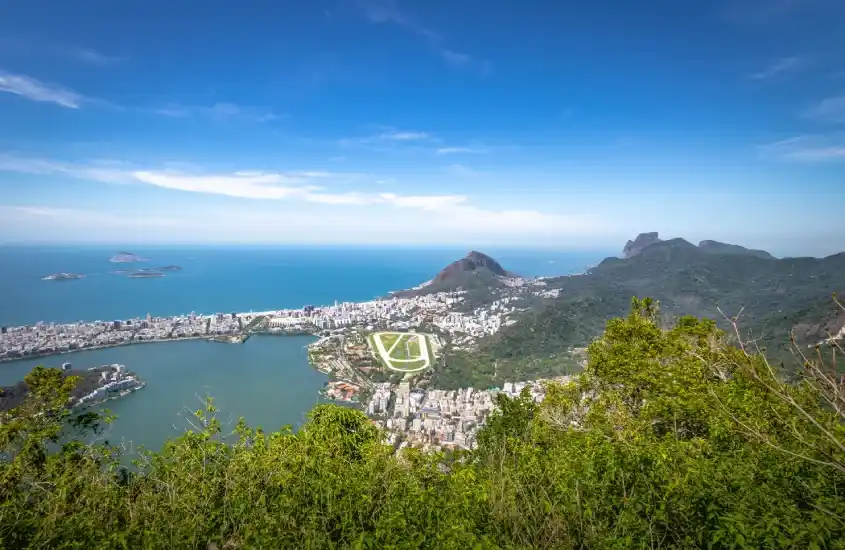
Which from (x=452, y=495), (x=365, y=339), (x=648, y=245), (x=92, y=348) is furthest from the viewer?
(x=648, y=245)

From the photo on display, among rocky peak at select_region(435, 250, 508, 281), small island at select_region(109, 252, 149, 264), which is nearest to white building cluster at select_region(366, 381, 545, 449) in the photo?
rocky peak at select_region(435, 250, 508, 281)

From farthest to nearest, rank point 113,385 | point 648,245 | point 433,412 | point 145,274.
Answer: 1. point 145,274
2. point 648,245
3. point 113,385
4. point 433,412

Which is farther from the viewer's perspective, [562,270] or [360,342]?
[562,270]

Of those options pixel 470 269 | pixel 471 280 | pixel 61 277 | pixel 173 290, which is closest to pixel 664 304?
pixel 471 280

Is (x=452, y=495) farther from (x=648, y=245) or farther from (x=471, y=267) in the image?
(x=648, y=245)

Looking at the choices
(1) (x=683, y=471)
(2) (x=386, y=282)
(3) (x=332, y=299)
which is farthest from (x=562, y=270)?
(1) (x=683, y=471)

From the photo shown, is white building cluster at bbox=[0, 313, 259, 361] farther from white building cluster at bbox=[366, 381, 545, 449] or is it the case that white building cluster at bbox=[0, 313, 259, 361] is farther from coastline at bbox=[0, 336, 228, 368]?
white building cluster at bbox=[366, 381, 545, 449]

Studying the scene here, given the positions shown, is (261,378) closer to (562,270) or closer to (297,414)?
(297,414)

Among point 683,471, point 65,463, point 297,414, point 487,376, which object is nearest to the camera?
point 683,471
